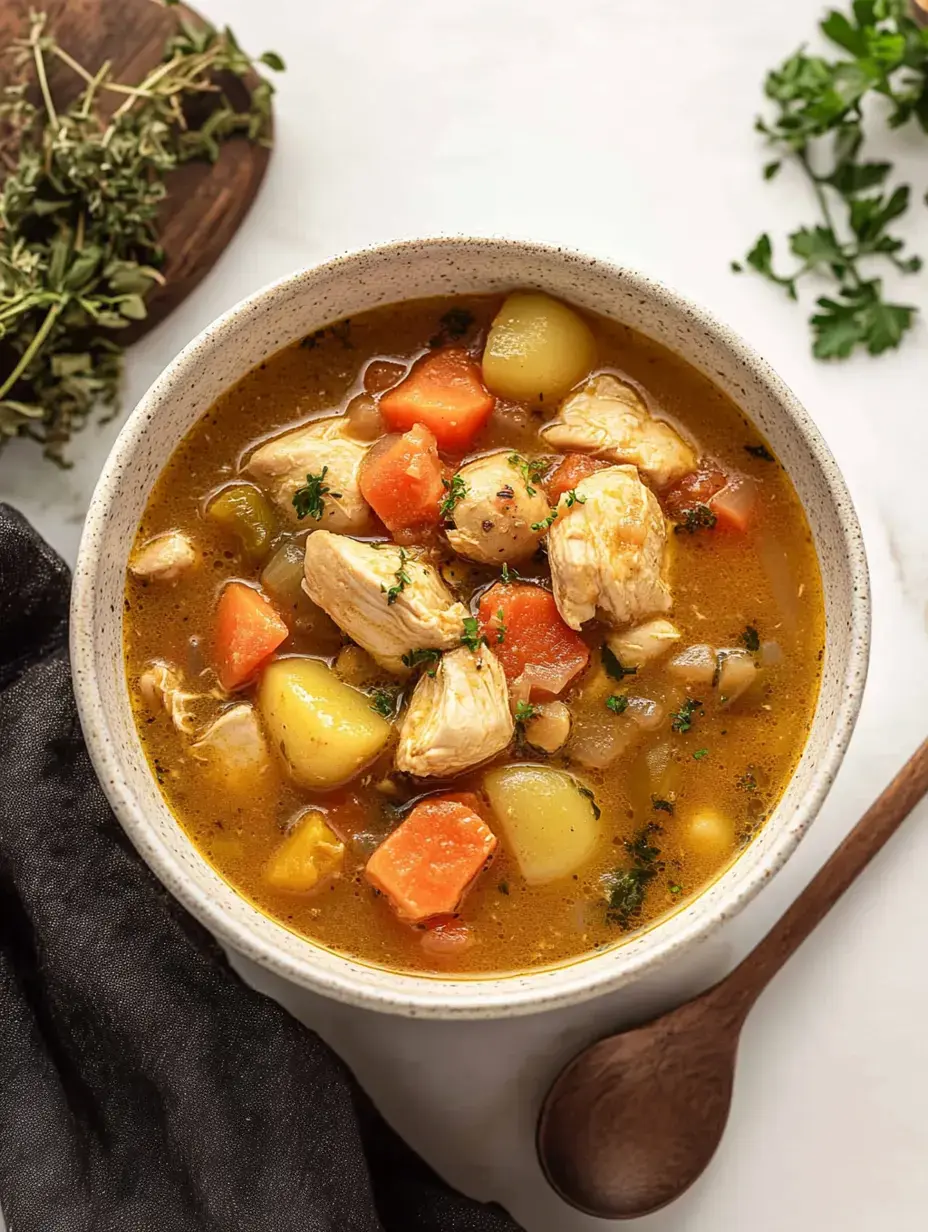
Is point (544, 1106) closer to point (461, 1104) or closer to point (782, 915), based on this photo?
point (461, 1104)

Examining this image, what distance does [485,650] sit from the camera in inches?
109

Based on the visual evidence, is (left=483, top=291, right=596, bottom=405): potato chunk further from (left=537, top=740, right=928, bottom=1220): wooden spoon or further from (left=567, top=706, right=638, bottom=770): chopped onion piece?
(left=537, top=740, right=928, bottom=1220): wooden spoon

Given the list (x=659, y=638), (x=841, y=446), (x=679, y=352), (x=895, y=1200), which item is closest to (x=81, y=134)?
(x=679, y=352)

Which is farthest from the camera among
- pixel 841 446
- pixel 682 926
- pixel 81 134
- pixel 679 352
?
pixel 841 446

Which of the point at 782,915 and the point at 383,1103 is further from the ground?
the point at 782,915

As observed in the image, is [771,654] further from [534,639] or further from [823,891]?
[823,891]

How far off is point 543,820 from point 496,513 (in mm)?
716

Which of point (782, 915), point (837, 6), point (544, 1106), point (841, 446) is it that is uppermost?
point (837, 6)

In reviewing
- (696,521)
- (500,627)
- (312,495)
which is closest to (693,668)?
(696,521)

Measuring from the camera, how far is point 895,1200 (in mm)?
3352

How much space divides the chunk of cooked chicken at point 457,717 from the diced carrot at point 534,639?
0.06 m

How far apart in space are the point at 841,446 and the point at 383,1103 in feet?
7.35

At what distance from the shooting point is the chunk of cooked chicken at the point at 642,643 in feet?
9.18

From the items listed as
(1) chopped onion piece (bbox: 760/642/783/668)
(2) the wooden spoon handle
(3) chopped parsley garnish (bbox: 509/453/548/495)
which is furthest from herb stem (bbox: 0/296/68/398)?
(2) the wooden spoon handle
